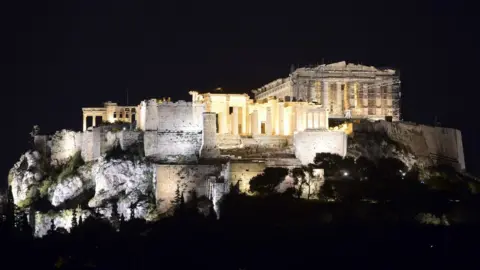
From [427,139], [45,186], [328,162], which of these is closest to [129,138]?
[45,186]

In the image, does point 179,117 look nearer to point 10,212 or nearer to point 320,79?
point 10,212

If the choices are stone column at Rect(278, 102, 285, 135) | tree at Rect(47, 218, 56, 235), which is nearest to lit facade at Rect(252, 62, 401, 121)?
stone column at Rect(278, 102, 285, 135)

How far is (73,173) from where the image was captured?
83.9 m

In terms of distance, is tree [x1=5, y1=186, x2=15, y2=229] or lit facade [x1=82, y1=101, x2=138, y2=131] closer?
tree [x1=5, y1=186, x2=15, y2=229]

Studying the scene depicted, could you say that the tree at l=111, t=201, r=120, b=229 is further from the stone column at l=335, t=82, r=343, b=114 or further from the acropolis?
the stone column at l=335, t=82, r=343, b=114

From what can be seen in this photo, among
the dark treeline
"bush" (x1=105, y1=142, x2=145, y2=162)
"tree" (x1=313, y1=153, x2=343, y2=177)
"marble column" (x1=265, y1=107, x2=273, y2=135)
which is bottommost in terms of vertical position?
the dark treeline

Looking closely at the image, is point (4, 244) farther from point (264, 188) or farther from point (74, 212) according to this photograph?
point (264, 188)

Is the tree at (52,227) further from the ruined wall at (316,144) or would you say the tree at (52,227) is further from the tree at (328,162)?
the tree at (328,162)

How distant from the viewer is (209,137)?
262 ft

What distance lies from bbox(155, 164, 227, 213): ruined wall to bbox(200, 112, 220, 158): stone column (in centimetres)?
315

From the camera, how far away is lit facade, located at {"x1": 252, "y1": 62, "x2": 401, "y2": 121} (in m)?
98.4

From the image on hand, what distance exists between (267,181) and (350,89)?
26.3 metres

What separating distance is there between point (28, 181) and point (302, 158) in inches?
909

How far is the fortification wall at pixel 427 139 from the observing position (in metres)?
88.7
